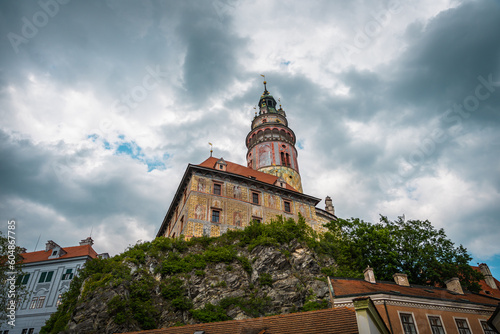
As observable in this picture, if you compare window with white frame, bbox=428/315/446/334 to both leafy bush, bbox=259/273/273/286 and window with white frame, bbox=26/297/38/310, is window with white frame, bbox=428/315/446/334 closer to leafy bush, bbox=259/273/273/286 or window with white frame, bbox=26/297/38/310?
leafy bush, bbox=259/273/273/286

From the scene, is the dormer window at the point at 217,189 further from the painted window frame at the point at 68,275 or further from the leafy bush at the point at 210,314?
the painted window frame at the point at 68,275

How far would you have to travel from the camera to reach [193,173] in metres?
31.3

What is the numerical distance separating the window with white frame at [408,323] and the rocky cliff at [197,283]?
221 inches

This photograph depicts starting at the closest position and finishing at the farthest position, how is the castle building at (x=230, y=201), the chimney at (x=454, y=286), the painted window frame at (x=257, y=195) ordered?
the chimney at (x=454, y=286) → the castle building at (x=230, y=201) → the painted window frame at (x=257, y=195)

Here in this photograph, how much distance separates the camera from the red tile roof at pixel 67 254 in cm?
3638

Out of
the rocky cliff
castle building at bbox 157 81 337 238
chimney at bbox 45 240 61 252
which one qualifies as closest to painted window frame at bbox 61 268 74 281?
chimney at bbox 45 240 61 252

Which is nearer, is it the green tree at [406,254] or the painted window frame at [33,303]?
the green tree at [406,254]

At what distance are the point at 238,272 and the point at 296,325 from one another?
41.5 feet

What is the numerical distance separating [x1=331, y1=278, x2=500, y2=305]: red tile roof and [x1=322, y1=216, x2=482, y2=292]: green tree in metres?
2.99

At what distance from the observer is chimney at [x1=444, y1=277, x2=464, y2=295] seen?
2097 centimetres

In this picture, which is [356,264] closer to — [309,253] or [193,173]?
[309,253]

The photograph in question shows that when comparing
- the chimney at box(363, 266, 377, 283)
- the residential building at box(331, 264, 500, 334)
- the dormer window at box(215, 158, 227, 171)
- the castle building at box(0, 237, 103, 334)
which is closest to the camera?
the residential building at box(331, 264, 500, 334)

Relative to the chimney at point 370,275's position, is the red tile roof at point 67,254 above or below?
above

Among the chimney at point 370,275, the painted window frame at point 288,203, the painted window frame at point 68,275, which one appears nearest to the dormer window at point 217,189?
the painted window frame at point 288,203
